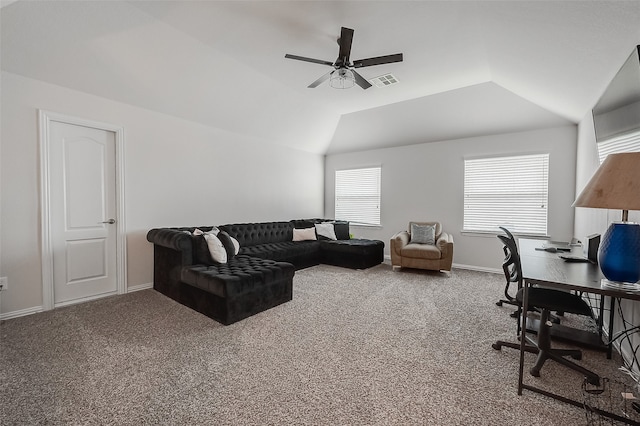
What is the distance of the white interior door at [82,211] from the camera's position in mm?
3176

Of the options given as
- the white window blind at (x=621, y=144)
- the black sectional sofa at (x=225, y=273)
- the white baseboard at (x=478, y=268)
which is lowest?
the white baseboard at (x=478, y=268)

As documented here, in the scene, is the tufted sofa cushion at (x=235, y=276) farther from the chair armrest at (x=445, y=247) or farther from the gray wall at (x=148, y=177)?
the chair armrest at (x=445, y=247)

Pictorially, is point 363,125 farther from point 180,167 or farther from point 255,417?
point 255,417

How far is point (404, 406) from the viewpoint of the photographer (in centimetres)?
168

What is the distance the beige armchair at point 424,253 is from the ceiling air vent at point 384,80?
266 centimetres

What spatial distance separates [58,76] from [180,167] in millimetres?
1652

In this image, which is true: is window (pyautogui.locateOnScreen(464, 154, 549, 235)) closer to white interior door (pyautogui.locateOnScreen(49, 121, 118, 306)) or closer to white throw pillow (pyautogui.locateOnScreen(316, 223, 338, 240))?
white throw pillow (pyautogui.locateOnScreen(316, 223, 338, 240))

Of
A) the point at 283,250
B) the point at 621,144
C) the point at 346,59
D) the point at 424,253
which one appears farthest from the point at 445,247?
the point at 346,59

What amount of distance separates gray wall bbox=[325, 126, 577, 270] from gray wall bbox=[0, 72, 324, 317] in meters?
1.95

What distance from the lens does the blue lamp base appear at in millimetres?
1548

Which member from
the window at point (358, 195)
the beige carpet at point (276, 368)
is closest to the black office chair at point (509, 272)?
the beige carpet at point (276, 368)

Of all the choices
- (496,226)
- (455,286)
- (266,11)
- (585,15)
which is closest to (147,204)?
(266,11)

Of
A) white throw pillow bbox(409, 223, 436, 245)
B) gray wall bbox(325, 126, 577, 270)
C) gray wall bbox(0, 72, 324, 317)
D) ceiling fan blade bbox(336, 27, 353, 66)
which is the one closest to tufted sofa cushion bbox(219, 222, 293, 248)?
gray wall bbox(0, 72, 324, 317)

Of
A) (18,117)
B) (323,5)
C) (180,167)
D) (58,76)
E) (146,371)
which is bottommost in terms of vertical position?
(146,371)
